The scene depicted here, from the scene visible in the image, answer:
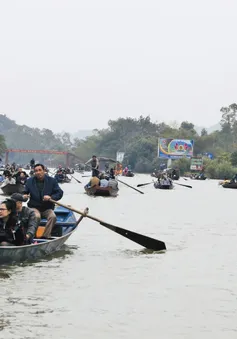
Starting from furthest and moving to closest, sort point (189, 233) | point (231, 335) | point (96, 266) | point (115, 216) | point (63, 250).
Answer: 1. point (115, 216)
2. point (189, 233)
3. point (63, 250)
4. point (96, 266)
5. point (231, 335)

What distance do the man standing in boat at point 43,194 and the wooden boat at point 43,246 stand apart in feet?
1.34

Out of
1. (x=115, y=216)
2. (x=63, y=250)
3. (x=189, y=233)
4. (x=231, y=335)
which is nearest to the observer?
(x=231, y=335)

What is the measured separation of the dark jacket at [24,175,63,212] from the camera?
15.4 m

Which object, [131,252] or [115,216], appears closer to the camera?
[131,252]

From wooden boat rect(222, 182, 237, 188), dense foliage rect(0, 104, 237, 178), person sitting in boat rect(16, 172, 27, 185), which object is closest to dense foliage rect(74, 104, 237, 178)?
dense foliage rect(0, 104, 237, 178)

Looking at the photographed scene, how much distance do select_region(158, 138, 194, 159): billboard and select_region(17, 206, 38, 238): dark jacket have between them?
9791 centimetres

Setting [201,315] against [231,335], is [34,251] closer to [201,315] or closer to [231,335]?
[201,315]

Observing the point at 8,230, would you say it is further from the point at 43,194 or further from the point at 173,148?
the point at 173,148

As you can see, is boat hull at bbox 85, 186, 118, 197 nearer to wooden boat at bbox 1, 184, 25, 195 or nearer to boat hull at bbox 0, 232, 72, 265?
wooden boat at bbox 1, 184, 25, 195

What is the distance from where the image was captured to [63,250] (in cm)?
1686

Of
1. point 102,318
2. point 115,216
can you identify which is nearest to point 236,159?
point 115,216

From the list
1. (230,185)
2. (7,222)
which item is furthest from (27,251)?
(230,185)

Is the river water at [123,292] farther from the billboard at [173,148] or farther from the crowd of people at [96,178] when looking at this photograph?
the billboard at [173,148]

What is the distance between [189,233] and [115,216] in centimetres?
649
